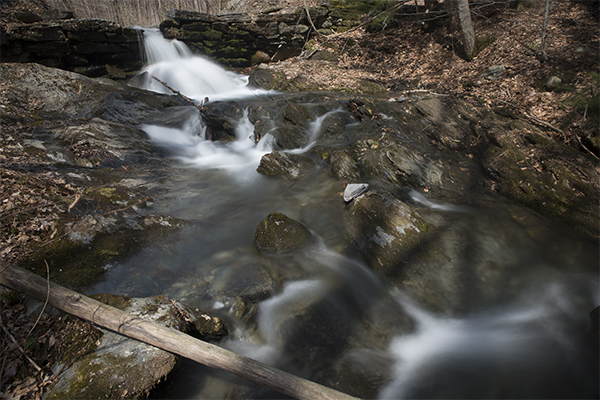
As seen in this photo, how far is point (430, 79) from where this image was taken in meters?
11.7

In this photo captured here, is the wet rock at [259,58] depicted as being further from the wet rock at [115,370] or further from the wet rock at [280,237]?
→ the wet rock at [115,370]

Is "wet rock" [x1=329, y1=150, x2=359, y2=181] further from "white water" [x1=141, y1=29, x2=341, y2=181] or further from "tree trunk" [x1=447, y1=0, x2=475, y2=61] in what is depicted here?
"tree trunk" [x1=447, y1=0, x2=475, y2=61]

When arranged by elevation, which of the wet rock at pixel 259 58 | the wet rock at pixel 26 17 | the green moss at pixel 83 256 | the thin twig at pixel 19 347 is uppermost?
the wet rock at pixel 26 17

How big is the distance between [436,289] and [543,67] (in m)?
9.07

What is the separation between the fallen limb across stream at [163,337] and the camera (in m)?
2.41

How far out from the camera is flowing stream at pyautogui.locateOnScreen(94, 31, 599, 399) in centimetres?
309

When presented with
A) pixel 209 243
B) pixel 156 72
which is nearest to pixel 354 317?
pixel 209 243

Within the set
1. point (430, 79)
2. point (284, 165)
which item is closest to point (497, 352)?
point (284, 165)

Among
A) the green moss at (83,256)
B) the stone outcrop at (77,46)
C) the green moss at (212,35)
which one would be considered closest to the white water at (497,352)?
the green moss at (83,256)

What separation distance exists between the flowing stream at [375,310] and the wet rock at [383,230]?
278 millimetres

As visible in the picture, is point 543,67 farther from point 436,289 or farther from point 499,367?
point 499,367

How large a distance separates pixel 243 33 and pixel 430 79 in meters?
9.96

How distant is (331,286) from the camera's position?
4.37 m

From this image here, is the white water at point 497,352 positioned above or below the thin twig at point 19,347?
below
